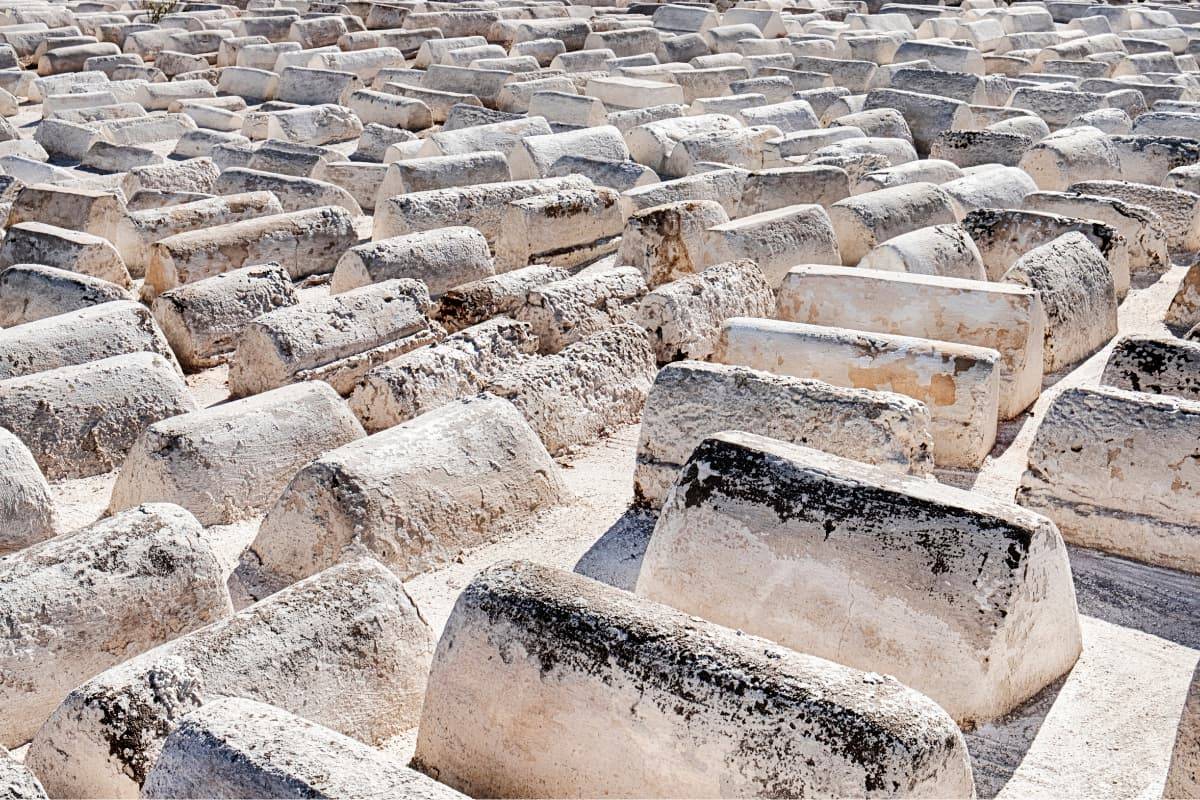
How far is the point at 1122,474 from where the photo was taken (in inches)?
212

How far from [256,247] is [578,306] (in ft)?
8.43

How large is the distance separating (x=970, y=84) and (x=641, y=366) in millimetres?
8773

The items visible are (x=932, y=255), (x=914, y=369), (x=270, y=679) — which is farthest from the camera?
(x=932, y=255)

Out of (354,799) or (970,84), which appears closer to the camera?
(354,799)

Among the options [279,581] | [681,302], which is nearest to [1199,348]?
[681,302]

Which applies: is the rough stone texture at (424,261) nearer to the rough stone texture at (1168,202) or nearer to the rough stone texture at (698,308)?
the rough stone texture at (698,308)

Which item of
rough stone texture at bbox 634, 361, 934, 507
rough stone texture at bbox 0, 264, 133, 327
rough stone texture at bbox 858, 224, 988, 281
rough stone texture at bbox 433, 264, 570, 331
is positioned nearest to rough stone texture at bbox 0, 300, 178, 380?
rough stone texture at bbox 0, 264, 133, 327

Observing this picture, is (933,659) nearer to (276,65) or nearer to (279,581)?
(279,581)

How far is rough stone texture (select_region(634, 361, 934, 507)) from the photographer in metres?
5.38

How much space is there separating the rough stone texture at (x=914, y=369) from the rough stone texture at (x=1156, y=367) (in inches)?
22.0

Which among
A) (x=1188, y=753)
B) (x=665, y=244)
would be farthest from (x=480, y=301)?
(x=1188, y=753)

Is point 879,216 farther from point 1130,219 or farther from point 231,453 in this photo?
point 231,453

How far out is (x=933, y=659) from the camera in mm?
4113

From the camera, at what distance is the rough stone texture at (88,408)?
19.3ft
